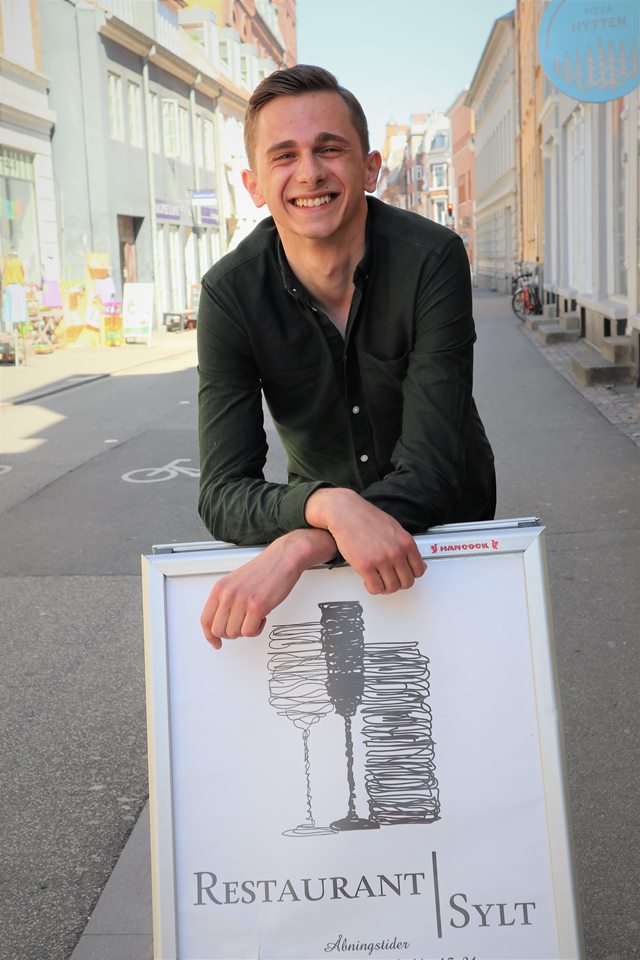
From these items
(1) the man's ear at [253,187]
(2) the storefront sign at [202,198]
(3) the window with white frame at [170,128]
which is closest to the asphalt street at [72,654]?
(1) the man's ear at [253,187]

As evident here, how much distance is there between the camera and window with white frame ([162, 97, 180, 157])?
3512cm

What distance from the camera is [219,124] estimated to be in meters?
41.1

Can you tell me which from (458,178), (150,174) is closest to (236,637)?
(150,174)

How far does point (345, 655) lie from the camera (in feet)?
6.15

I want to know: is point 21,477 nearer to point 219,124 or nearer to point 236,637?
point 236,637

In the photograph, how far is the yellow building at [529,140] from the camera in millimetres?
30906

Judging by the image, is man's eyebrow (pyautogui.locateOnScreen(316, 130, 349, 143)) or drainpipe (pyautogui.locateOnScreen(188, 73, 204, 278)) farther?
drainpipe (pyautogui.locateOnScreen(188, 73, 204, 278))

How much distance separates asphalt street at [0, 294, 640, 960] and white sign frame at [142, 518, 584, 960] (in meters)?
1.11

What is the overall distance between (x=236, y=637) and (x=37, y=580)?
16.3ft

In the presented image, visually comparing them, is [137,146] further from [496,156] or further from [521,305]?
[496,156]

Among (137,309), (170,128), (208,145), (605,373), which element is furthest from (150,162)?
(605,373)

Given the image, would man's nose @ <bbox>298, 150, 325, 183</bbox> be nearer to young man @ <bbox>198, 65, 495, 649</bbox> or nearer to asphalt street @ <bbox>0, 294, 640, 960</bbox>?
young man @ <bbox>198, 65, 495, 649</bbox>

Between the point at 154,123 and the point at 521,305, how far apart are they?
40.3 feet

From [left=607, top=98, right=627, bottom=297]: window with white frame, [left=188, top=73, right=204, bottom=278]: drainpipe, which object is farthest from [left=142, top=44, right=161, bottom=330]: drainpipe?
[left=607, top=98, right=627, bottom=297]: window with white frame
